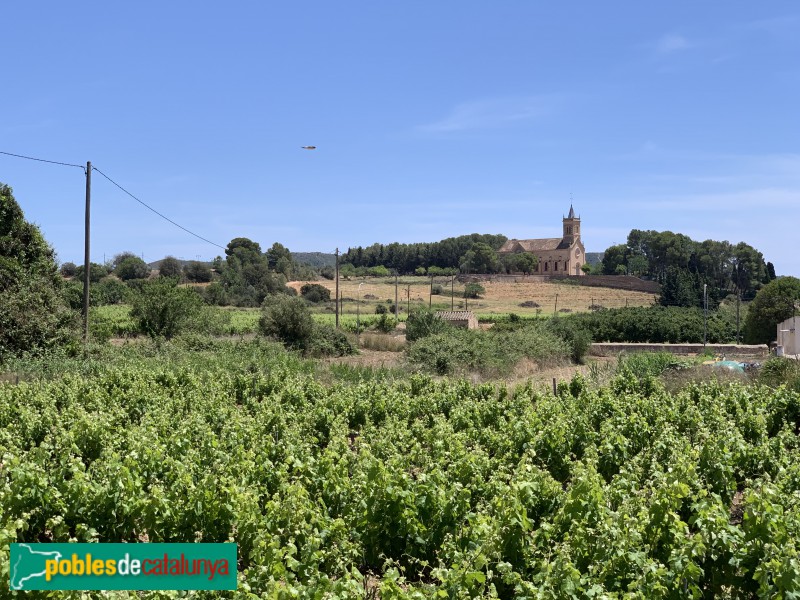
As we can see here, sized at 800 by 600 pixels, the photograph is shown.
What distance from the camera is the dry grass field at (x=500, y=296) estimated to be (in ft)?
216

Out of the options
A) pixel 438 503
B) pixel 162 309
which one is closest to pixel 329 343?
pixel 162 309

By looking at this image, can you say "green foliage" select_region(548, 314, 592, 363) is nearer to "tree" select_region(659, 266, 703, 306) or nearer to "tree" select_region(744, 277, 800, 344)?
"tree" select_region(744, 277, 800, 344)

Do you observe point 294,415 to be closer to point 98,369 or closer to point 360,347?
point 98,369

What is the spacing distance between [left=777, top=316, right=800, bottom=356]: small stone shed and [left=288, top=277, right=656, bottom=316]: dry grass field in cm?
3008

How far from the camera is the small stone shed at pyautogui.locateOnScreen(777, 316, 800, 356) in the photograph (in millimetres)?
28953

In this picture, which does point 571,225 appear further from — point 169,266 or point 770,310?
point 770,310

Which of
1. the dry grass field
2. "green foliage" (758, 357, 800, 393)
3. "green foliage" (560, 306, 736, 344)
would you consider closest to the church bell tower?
the dry grass field

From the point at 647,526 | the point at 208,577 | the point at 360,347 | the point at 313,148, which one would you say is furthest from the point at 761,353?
the point at 208,577

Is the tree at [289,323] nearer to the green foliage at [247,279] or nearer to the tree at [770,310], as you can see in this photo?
the green foliage at [247,279]

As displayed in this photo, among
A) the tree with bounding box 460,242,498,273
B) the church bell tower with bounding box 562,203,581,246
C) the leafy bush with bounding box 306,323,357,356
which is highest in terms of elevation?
the church bell tower with bounding box 562,203,581,246

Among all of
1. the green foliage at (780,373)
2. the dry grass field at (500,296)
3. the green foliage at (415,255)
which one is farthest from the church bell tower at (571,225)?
the green foliage at (780,373)

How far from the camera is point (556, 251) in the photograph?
11181 cm

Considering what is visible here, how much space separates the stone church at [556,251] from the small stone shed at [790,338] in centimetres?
7597

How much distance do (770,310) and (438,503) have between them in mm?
39246
